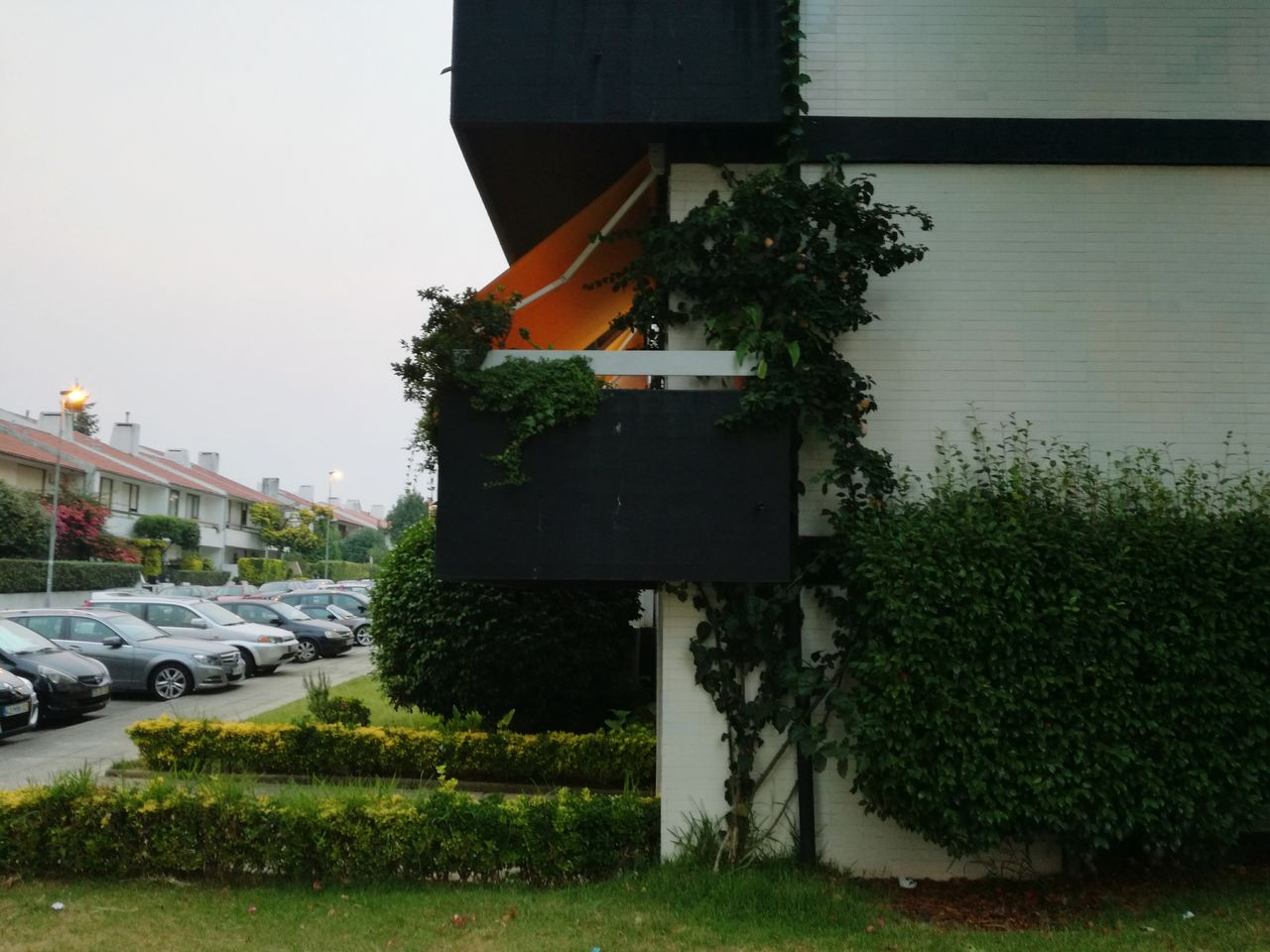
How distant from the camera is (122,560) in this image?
41062 millimetres

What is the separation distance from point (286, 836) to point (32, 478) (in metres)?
41.8

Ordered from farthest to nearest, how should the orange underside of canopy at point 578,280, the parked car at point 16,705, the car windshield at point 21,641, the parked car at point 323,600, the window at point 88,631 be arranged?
the parked car at point 323,600, the window at point 88,631, the car windshield at point 21,641, the parked car at point 16,705, the orange underside of canopy at point 578,280

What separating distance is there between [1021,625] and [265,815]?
5.28 metres

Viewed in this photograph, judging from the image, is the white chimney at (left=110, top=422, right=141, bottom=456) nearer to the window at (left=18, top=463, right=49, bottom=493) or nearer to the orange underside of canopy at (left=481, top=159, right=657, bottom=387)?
the window at (left=18, top=463, right=49, bottom=493)

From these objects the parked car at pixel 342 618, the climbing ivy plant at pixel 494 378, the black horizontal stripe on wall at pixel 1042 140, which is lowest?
the parked car at pixel 342 618

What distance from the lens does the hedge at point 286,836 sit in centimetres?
675

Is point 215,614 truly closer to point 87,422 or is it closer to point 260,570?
point 260,570

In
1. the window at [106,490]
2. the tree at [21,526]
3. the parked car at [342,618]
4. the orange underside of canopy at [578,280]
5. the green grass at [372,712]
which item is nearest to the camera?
the orange underside of canopy at [578,280]

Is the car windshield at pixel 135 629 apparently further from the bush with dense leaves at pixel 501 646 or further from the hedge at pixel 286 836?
the hedge at pixel 286 836

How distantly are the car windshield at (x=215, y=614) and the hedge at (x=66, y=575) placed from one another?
44.1 feet

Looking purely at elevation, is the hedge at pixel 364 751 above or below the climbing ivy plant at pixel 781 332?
below

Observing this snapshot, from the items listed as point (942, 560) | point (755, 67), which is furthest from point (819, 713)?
point (755, 67)

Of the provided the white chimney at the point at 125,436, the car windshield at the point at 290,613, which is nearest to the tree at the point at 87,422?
the white chimney at the point at 125,436

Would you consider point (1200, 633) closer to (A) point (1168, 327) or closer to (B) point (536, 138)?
(A) point (1168, 327)
